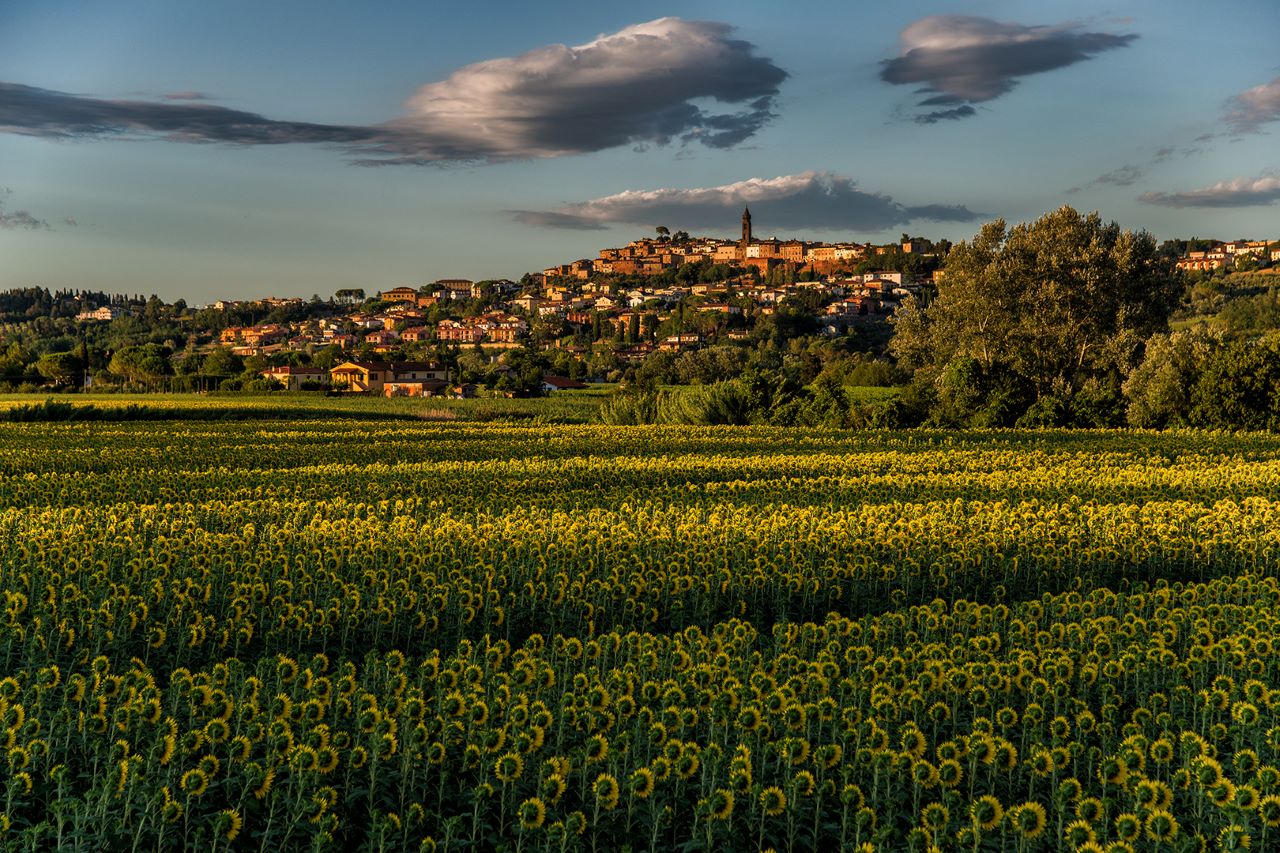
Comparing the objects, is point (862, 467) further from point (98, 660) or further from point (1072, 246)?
point (1072, 246)

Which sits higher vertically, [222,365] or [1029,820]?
[1029,820]

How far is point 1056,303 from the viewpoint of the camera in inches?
1972

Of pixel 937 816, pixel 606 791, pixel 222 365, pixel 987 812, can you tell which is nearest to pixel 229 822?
pixel 606 791

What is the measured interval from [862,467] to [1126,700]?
712 inches

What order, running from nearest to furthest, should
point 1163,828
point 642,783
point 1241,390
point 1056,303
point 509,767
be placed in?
1. point 1163,828
2. point 642,783
3. point 509,767
4. point 1241,390
5. point 1056,303

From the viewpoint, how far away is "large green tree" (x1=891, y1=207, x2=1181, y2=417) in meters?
49.9

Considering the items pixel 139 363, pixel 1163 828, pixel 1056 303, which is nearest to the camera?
pixel 1163 828

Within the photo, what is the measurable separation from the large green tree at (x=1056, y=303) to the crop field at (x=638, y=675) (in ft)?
104

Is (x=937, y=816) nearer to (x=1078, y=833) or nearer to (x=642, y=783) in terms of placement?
(x=1078, y=833)

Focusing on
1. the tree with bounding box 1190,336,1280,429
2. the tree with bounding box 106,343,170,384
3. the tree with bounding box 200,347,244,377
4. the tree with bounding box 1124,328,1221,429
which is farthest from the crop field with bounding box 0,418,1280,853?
the tree with bounding box 200,347,244,377

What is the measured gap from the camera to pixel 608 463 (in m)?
26.9

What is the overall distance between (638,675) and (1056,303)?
154ft

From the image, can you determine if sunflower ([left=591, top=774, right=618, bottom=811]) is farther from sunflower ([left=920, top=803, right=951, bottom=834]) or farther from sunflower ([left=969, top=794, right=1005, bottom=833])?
sunflower ([left=969, top=794, right=1005, bottom=833])

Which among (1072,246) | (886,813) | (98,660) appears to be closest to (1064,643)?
(886,813)
